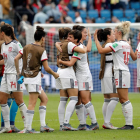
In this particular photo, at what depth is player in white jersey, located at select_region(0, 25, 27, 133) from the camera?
7738mm

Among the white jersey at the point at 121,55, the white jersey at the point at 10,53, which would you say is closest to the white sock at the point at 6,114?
the white jersey at the point at 10,53

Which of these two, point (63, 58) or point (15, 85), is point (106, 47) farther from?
point (15, 85)

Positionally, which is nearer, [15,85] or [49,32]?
[15,85]

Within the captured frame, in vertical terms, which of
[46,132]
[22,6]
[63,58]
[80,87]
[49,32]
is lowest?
[46,132]

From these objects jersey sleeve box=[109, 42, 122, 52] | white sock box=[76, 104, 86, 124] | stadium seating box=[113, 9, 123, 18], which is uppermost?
stadium seating box=[113, 9, 123, 18]

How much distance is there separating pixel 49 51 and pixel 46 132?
10.0m

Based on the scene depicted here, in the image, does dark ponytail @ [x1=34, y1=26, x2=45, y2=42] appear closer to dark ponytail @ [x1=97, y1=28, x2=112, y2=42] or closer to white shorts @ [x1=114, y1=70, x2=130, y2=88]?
dark ponytail @ [x1=97, y1=28, x2=112, y2=42]

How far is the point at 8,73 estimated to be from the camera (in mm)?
7805

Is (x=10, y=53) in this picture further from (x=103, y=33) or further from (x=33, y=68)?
(x=103, y=33)

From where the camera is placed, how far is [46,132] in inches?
301

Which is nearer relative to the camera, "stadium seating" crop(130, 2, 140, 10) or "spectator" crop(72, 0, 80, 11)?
"spectator" crop(72, 0, 80, 11)

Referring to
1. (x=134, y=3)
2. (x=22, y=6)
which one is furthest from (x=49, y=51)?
(x=134, y=3)

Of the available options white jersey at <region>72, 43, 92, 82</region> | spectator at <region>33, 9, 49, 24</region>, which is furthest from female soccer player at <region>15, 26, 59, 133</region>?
spectator at <region>33, 9, 49, 24</region>

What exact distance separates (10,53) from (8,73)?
1.26 ft
